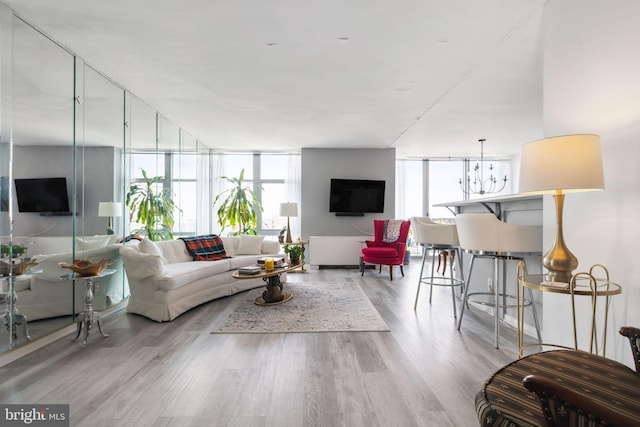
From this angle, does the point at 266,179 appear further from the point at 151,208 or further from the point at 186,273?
the point at 186,273

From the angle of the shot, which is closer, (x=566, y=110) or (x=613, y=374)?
(x=613, y=374)

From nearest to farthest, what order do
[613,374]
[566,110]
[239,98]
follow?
[613,374] → [566,110] → [239,98]

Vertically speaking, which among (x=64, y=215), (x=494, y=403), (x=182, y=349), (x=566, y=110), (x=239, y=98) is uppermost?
(x=239, y=98)

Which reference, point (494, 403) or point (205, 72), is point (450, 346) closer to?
point (494, 403)

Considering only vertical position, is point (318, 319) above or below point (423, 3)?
below

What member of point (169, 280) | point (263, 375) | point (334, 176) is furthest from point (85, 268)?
point (334, 176)

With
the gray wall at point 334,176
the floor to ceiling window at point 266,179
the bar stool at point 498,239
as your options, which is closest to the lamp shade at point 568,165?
the bar stool at point 498,239

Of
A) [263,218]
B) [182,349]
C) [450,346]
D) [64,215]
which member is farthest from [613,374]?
[263,218]

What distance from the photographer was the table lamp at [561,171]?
1.61 metres

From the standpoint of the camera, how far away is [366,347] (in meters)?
2.62

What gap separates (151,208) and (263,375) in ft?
10.3

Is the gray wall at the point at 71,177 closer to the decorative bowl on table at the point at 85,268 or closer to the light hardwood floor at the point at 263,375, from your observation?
the decorative bowl on table at the point at 85,268

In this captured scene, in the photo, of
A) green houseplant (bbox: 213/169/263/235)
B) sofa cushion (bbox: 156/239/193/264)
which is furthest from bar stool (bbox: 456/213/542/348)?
green houseplant (bbox: 213/169/263/235)

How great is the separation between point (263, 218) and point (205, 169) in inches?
66.5
